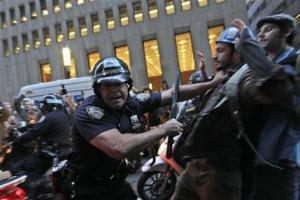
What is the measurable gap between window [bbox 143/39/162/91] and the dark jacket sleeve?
4676 cm

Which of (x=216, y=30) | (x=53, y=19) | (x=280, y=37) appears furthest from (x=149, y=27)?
(x=280, y=37)

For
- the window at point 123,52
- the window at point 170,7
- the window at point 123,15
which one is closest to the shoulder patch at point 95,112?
the window at point 170,7

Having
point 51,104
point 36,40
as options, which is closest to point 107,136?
point 51,104

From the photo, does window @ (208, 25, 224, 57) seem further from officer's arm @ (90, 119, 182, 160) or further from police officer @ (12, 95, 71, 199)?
officer's arm @ (90, 119, 182, 160)

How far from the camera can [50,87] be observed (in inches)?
909

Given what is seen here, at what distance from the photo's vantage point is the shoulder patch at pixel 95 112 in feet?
10.9

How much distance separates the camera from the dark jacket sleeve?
2.92m

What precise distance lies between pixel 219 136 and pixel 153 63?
47.2 m

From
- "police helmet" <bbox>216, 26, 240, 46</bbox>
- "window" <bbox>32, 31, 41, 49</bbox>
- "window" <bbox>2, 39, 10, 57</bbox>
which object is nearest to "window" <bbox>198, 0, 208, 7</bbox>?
"window" <bbox>32, 31, 41, 49</bbox>

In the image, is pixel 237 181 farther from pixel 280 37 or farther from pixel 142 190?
pixel 142 190

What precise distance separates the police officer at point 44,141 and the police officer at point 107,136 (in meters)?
4.28

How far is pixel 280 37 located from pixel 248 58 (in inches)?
29.0

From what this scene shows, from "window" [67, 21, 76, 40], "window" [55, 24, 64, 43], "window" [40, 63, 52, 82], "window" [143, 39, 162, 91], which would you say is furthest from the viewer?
"window" [40, 63, 52, 82]

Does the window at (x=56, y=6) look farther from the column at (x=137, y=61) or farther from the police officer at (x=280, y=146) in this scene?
the police officer at (x=280, y=146)
